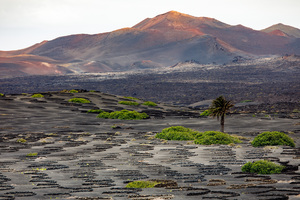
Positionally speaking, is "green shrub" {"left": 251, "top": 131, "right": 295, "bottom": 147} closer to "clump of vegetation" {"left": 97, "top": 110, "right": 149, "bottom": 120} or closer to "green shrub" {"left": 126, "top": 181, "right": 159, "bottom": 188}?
"green shrub" {"left": 126, "top": 181, "right": 159, "bottom": 188}

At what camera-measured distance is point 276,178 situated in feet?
64.5

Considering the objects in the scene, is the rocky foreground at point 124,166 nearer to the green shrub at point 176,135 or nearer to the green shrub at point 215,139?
the green shrub at point 215,139

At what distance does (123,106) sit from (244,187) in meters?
58.5

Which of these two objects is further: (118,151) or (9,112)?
(9,112)

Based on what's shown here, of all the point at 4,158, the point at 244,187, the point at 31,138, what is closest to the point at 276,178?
the point at 244,187

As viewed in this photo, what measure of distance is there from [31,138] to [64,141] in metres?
3.95

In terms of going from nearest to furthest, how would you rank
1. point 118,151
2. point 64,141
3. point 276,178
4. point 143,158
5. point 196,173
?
point 276,178 < point 196,173 < point 143,158 < point 118,151 < point 64,141

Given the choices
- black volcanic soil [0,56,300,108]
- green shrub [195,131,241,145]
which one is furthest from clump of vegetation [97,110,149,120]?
black volcanic soil [0,56,300,108]

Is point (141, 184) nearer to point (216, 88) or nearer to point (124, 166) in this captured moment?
point (124, 166)

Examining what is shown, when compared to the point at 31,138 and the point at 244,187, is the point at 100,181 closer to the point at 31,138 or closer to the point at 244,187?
the point at 244,187

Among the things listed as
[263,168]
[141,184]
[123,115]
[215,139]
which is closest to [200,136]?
[215,139]

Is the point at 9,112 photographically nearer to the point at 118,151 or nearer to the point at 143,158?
the point at 118,151

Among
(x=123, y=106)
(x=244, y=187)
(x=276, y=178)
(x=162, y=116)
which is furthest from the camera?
(x=123, y=106)

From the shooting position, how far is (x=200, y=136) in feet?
119
